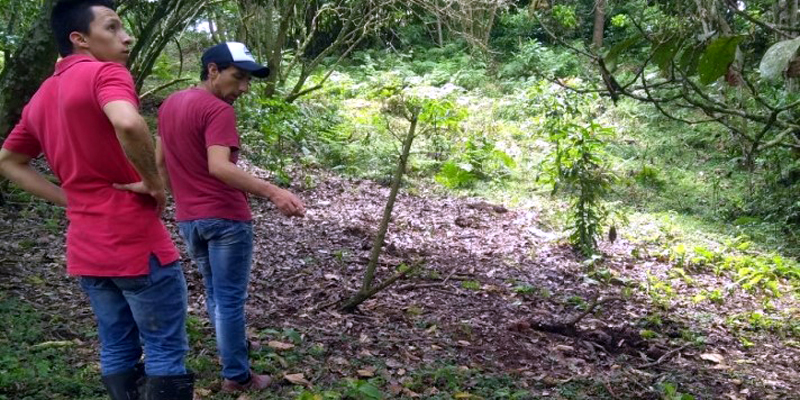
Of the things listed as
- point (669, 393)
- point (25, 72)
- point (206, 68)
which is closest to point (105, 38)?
point (206, 68)

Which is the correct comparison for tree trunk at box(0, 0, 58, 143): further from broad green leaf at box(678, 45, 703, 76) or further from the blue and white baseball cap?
broad green leaf at box(678, 45, 703, 76)

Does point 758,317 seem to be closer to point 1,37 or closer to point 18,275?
point 18,275

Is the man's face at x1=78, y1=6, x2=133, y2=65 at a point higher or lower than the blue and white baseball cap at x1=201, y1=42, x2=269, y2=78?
higher

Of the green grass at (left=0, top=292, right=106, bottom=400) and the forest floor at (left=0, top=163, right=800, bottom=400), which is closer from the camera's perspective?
the green grass at (left=0, top=292, right=106, bottom=400)

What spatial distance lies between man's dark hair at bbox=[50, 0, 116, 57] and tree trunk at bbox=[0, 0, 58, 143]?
2.51m

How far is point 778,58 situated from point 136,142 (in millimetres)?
1933

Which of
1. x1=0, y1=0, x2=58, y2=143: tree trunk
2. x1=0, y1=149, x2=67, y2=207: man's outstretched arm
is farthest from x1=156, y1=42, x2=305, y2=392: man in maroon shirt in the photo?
x1=0, y1=0, x2=58, y2=143: tree trunk

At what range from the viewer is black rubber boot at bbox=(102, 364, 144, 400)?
9.53 ft

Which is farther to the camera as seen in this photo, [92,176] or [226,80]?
[226,80]

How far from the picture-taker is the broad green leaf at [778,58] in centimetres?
146

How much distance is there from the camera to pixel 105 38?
266cm

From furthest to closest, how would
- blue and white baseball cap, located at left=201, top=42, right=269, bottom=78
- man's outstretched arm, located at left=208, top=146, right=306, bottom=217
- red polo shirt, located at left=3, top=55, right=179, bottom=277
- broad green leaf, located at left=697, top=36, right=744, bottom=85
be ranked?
blue and white baseball cap, located at left=201, top=42, right=269, bottom=78
man's outstretched arm, located at left=208, top=146, right=306, bottom=217
red polo shirt, located at left=3, top=55, right=179, bottom=277
broad green leaf, located at left=697, top=36, right=744, bottom=85

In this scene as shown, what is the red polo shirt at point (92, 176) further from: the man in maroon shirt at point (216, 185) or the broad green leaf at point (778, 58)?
the broad green leaf at point (778, 58)

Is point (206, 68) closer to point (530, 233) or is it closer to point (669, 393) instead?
point (669, 393)
